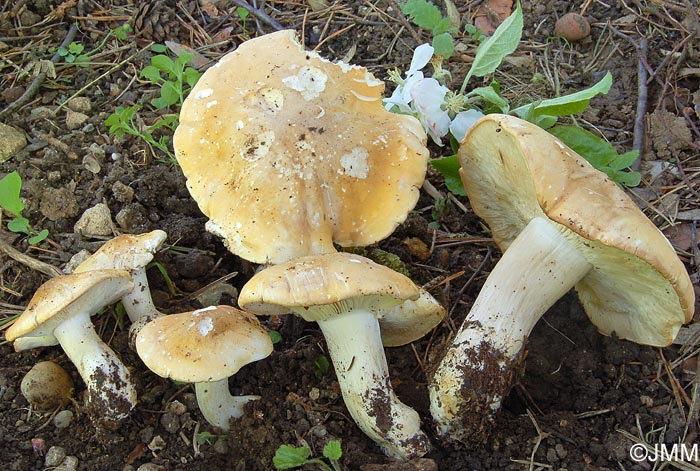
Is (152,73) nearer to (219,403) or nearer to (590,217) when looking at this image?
(219,403)

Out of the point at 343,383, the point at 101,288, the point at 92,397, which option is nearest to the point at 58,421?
the point at 92,397

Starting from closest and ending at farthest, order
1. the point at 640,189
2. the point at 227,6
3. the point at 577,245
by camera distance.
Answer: the point at 577,245 → the point at 640,189 → the point at 227,6

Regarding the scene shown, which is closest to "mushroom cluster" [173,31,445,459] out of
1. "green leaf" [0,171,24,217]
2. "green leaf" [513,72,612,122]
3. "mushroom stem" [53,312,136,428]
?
"green leaf" [513,72,612,122]

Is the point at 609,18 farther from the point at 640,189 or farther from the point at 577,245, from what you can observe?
the point at 577,245

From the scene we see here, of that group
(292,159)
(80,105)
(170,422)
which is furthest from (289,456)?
(80,105)

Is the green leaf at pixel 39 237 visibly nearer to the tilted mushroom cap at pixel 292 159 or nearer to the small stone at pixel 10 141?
the small stone at pixel 10 141

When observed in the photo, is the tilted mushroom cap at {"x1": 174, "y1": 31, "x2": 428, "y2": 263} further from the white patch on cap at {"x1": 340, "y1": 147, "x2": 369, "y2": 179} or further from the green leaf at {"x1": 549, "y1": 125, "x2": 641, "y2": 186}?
the green leaf at {"x1": 549, "y1": 125, "x2": 641, "y2": 186}
